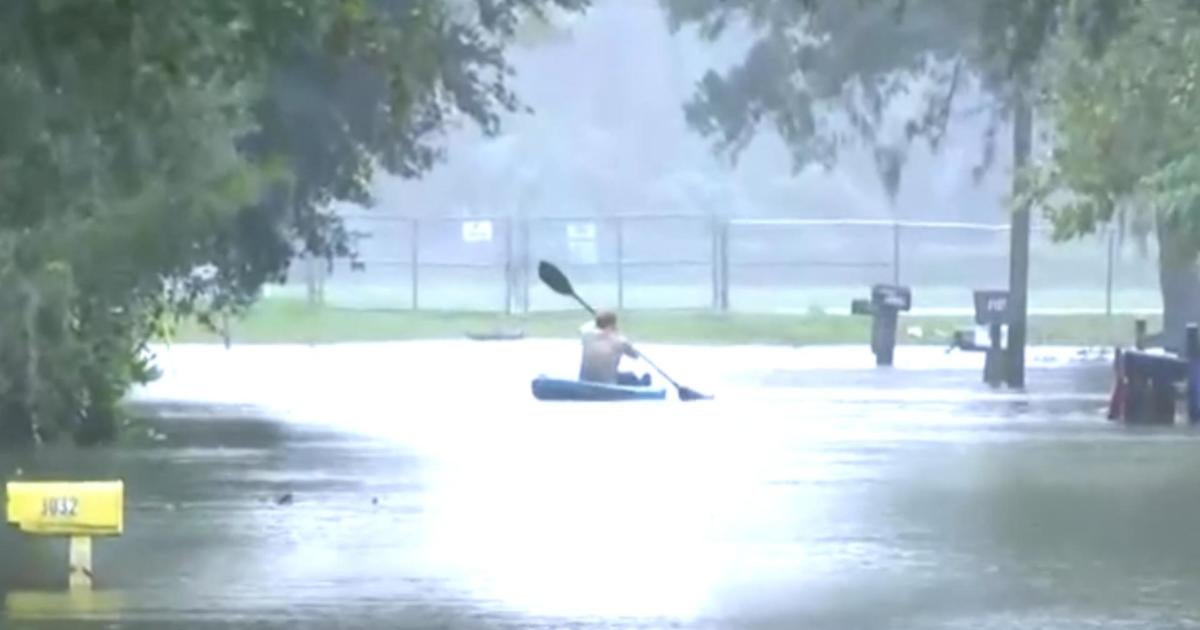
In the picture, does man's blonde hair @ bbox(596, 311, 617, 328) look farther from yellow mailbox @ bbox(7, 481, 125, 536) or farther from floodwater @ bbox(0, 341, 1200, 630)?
yellow mailbox @ bbox(7, 481, 125, 536)

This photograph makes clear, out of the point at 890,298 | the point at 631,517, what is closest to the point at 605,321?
the point at 890,298

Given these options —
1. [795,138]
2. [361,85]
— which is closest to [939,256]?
[795,138]

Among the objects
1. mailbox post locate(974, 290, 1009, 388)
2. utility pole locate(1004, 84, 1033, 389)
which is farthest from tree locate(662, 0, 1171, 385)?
mailbox post locate(974, 290, 1009, 388)

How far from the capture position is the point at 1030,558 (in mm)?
19719

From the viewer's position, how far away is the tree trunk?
45.7 m

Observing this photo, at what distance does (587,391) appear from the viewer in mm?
40344

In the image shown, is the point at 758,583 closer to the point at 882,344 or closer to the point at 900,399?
the point at 900,399

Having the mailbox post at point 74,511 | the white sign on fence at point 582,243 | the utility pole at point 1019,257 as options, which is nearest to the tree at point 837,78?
the utility pole at point 1019,257

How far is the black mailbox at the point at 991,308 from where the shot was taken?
47156 millimetres

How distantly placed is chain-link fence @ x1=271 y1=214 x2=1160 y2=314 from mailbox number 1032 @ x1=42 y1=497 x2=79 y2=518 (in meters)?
56.4

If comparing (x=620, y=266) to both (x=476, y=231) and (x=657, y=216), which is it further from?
(x=476, y=231)

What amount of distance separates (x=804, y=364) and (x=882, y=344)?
3.89 ft

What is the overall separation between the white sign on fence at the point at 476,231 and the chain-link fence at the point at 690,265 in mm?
51

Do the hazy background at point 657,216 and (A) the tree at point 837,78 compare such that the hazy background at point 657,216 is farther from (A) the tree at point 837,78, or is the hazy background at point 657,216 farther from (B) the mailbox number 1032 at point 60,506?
(B) the mailbox number 1032 at point 60,506
